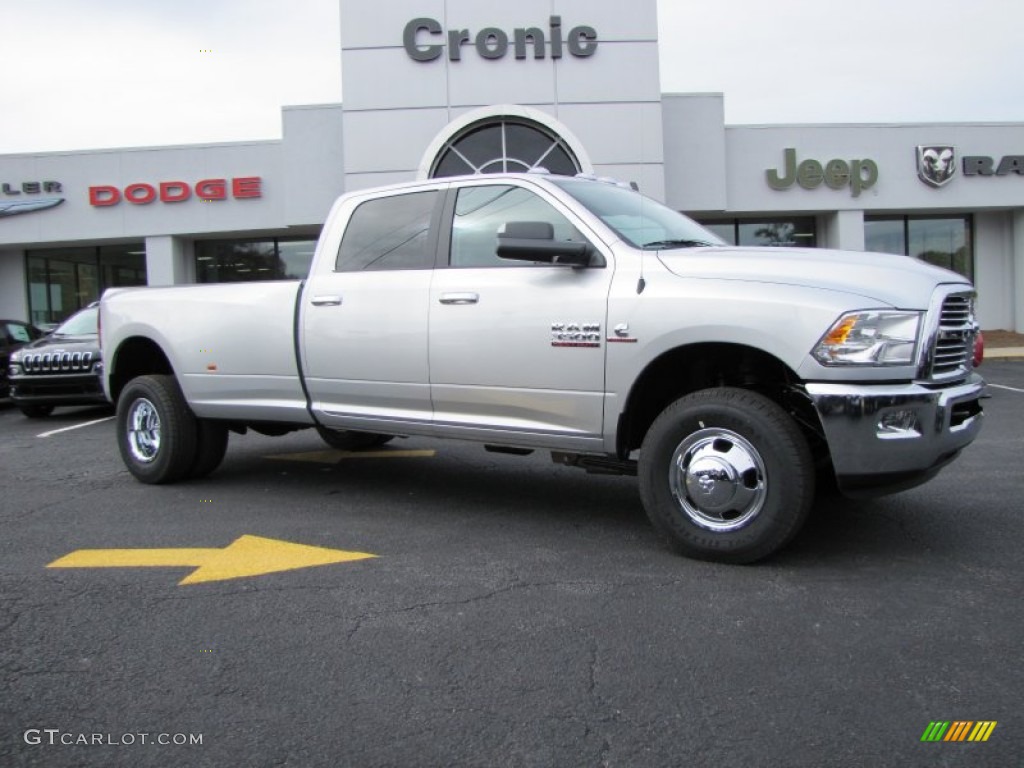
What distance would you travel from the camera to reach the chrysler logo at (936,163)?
68.8 feet

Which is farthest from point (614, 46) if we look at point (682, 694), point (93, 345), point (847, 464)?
point (682, 694)

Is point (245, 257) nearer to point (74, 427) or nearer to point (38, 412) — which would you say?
point (38, 412)

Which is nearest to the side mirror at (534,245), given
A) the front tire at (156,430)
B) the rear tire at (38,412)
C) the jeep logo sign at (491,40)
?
the front tire at (156,430)

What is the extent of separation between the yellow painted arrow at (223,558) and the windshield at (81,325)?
8096 mm

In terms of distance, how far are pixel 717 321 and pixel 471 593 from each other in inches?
66.9

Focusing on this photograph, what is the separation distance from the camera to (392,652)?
3160mm

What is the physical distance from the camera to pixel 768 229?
22.5 meters

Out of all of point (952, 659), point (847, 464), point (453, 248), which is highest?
point (453, 248)

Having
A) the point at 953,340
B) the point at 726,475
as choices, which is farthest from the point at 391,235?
the point at 953,340

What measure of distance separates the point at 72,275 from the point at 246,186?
692 cm

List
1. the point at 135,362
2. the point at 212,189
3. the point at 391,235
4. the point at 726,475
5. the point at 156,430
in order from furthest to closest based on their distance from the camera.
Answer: the point at 212,189
the point at 135,362
the point at 156,430
the point at 391,235
the point at 726,475

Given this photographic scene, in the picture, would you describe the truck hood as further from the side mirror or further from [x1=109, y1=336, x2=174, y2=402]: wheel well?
[x1=109, y1=336, x2=174, y2=402]: wheel well

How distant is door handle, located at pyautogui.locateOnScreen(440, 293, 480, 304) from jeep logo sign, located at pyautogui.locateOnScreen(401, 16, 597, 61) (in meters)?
15.1

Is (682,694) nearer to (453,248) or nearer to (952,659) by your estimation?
(952,659)
